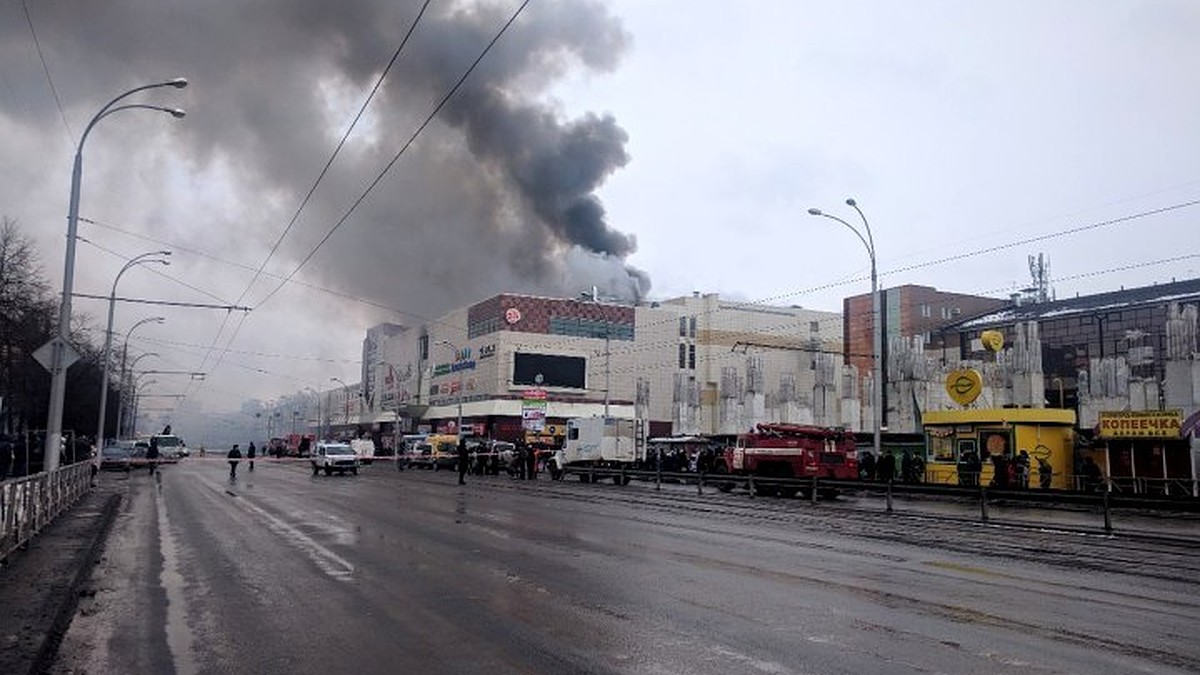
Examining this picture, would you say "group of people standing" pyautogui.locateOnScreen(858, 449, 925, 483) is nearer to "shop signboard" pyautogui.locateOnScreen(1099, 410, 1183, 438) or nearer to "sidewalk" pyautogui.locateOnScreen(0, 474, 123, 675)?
"shop signboard" pyautogui.locateOnScreen(1099, 410, 1183, 438)

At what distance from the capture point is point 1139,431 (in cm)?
2903

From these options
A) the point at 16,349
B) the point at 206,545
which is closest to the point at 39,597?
the point at 206,545

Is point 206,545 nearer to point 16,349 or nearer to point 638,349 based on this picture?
point 16,349

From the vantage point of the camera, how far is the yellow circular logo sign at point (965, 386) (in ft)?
115

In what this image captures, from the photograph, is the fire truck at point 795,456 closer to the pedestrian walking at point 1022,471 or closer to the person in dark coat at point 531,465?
the pedestrian walking at point 1022,471

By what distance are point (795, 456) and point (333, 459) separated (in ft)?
67.6

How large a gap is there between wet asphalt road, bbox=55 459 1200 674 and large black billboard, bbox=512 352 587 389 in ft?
220

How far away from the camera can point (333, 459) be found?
40.9 meters

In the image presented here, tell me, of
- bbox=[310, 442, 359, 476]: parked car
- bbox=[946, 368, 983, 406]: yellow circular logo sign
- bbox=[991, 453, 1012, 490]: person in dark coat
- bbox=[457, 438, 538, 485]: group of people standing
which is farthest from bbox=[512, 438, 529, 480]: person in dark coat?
bbox=[991, 453, 1012, 490]: person in dark coat

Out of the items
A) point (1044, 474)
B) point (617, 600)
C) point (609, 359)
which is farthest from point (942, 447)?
point (609, 359)

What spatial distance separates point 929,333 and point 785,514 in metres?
62.6

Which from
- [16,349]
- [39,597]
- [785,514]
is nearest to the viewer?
[39,597]

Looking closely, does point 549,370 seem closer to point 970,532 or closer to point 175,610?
point 970,532

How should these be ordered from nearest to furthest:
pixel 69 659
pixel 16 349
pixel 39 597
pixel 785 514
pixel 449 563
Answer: pixel 69 659, pixel 39 597, pixel 449 563, pixel 785 514, pixel 16 349
